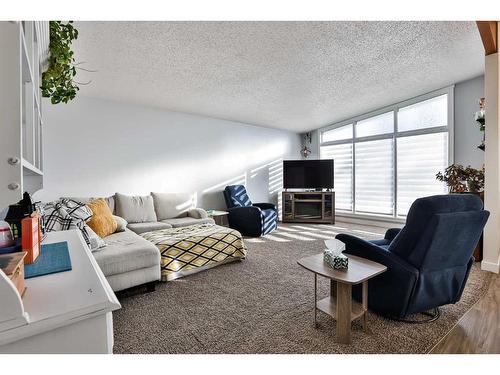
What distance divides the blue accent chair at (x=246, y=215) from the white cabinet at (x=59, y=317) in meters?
3.65

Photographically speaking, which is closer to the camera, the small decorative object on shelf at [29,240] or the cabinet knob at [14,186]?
the cabinet knob at [14,186]

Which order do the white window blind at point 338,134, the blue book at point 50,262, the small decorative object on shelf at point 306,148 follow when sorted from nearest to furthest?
1. the blue book at point 50,262
2. the white window blind at point 338,134
3. the small decorative object on shelf at point 306,148

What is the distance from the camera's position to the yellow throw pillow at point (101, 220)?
109 inches

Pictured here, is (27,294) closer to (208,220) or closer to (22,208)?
(22,208)

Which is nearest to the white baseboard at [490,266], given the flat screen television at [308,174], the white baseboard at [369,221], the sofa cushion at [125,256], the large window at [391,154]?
the large window at [391,154]

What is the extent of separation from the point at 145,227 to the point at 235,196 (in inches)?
79.4

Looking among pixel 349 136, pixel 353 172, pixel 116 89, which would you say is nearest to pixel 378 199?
pixel 353 172

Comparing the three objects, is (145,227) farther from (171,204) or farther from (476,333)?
(476,333)

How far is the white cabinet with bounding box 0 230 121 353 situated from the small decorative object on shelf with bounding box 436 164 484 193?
165 inches

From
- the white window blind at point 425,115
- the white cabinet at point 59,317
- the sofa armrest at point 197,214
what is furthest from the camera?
the white window blind at point 425,115

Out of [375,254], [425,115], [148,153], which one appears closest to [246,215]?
[148,153]

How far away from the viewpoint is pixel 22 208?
4.02 ft

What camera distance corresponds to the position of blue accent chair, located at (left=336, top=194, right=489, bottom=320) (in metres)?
→ 1.56

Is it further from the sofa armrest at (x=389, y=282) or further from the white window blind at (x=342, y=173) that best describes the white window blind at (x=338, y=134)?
the sofa armrest at (x=389, y=282)
